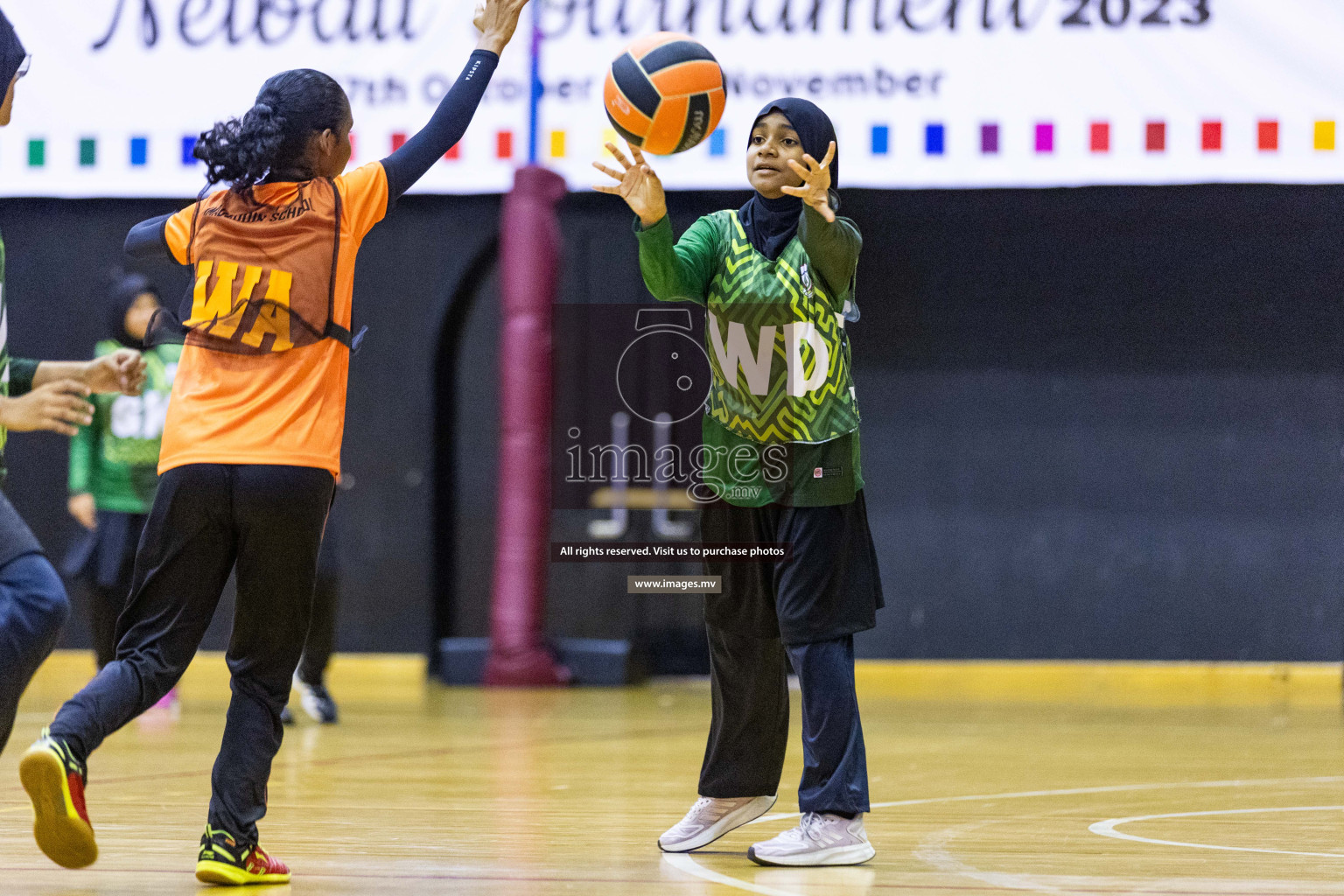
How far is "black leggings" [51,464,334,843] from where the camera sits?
277 cm

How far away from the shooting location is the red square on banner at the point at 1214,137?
24.5 ft

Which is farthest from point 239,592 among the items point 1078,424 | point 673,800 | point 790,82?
point 1078,424

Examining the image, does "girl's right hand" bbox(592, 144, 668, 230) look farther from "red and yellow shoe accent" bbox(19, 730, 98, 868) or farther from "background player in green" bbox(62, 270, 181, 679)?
"background player in green" bbox(62, 270, 181, 679)

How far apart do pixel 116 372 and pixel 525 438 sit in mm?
5713

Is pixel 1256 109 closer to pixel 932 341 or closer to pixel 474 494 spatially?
pixel 932 341

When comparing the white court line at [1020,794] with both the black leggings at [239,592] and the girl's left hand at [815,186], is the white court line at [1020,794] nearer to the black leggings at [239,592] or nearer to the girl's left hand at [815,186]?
the black leggings at [239,592]

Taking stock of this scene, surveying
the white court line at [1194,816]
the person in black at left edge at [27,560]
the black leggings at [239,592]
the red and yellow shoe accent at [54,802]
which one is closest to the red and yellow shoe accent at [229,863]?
the black leggings at [239,592]

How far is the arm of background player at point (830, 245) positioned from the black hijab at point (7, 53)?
4.72 feet

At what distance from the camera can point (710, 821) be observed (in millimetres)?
3326

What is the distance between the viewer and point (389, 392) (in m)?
9.26

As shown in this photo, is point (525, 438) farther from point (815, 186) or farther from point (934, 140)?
point (815, 186)

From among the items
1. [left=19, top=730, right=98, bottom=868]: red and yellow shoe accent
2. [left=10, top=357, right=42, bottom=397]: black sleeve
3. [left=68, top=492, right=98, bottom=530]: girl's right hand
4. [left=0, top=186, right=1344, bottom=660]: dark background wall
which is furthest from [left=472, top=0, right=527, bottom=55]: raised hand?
[left=0, top=186, right=1344, bottom=660]: dark background wall

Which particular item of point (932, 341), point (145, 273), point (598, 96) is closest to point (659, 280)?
point (598, 96)

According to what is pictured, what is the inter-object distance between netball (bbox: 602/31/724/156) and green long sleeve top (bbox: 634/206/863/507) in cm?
28
